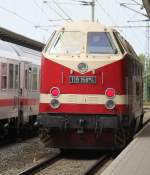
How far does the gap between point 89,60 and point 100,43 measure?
2.49ft

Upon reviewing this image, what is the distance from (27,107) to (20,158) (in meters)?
6.21

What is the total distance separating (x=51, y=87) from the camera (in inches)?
609

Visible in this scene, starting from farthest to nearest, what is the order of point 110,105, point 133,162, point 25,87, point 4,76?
point 25,87 < point 4,76 < point 110,105 < point 133,162

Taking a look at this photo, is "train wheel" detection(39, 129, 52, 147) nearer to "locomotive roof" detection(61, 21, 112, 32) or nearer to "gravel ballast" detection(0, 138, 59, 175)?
"gravel ballast" detection(0, 138, 59, 175)

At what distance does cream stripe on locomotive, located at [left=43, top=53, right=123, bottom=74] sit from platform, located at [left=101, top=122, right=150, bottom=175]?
2.14 meters

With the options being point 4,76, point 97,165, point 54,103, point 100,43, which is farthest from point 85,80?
point 4,76

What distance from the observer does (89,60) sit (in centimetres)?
1547

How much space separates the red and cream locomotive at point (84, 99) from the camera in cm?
1508

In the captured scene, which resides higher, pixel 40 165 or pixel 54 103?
pixel 54 103

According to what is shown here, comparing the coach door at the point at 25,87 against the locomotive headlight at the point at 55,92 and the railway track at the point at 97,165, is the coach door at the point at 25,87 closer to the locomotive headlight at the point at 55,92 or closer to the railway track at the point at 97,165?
the locomotive headlight at the point at 55,92

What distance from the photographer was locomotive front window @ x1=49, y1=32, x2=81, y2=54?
15.9m

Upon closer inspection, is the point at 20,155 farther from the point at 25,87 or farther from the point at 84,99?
the point at 25,87

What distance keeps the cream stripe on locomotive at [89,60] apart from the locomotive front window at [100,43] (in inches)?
10.1

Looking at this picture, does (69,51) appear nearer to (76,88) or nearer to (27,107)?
(76,88)
